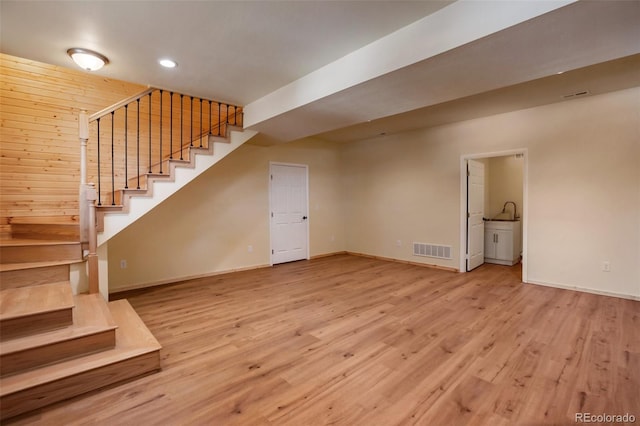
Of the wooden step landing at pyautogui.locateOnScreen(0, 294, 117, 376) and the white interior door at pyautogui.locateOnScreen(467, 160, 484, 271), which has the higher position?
the white interior door at pyautogui.locateOnScreen(467, 160, 484, 271)

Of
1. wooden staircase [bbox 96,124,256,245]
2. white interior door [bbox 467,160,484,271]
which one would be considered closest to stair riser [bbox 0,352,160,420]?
wooden staircase [bbox 96,124,256,245]

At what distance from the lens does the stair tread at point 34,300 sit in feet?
7.01

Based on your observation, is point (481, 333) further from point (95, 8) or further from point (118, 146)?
point (118, 146)

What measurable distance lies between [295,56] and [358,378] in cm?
286

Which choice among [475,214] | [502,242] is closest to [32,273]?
[475,214]

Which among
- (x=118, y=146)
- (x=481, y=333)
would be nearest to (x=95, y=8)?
(x=118, y=146)

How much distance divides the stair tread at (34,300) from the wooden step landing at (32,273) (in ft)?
0.17

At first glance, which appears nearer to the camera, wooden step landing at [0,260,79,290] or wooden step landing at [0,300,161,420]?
wooden step landing at [0,300,161,420]

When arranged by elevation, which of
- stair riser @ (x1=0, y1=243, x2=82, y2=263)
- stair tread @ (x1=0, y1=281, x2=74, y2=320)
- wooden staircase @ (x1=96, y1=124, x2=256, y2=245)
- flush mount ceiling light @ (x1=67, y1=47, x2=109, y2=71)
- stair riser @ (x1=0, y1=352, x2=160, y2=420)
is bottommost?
stair riser @ (x1=0, y1=352, x2=160, y2=420)

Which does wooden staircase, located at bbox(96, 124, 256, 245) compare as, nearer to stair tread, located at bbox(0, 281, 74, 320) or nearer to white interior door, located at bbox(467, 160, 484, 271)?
stair tread, located at bbox(0, 281, 74, 320)

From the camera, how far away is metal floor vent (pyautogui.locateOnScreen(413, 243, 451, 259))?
5.39m

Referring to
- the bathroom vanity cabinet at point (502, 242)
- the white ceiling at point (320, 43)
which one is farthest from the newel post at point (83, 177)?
the bathroom vanity cabinet at point (502, 242)
